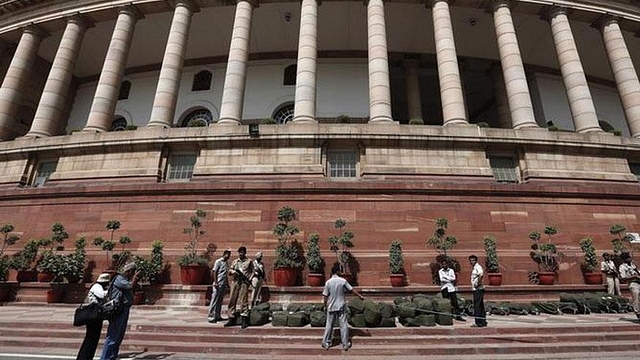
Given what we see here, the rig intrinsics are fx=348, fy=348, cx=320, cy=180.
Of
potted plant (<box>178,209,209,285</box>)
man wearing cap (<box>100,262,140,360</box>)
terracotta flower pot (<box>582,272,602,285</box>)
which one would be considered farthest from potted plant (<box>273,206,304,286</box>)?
terracotta flower pot (<box>582,272,602,285</box>)

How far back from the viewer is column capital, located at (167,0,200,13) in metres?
18.9

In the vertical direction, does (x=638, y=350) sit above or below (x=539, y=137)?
below

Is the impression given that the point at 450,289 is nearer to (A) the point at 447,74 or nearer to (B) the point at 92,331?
(B) the point at 92,331

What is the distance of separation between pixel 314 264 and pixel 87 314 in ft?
21.6

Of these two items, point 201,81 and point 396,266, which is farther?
point 201,81

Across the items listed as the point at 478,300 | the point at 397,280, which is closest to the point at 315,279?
the point at 397,280

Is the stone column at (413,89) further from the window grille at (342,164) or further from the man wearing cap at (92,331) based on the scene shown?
the man wearing cap at (92,331)

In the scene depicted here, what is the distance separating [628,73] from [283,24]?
63.6 feet

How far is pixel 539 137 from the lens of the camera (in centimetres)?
1465

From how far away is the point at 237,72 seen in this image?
1634 cm

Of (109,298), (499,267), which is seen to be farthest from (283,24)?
(109,298)

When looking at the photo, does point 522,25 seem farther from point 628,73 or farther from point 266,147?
Result: point 266,147

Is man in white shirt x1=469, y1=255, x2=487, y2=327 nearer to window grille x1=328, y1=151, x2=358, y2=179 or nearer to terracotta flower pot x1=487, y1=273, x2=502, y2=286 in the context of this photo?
terracotta flower pot x1=487, y1=273, x2=502, y2=286

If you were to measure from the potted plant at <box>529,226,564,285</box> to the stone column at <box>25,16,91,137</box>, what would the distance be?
22.0m
